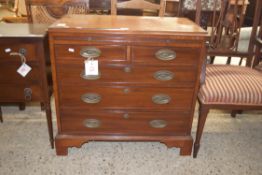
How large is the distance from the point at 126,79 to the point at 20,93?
0.72 m

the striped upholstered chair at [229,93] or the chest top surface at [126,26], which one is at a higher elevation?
the chest top surface at [126,26]

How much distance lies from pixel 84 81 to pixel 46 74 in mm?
257

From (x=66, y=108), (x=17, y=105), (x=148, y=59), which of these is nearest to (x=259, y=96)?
(x=148, y=59)

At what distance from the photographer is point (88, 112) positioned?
5.29ft

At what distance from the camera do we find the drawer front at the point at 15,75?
60.9 inches

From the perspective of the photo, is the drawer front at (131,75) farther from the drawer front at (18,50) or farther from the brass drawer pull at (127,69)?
the drawer front at (18,50)

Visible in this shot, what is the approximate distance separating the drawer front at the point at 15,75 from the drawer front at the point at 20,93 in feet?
0.12

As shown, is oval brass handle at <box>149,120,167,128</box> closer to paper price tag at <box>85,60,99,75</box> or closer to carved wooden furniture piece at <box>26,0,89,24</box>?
paper price tag at <box>85,60,99,75</box>

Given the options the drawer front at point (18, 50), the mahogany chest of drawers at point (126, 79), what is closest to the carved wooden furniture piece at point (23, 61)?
the drawer front at point (18, 50)

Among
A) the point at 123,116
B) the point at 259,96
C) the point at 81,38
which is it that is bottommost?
the point at 123,116

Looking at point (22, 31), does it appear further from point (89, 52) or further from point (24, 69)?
point (89, 52)

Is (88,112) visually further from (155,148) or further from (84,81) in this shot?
(155,148)

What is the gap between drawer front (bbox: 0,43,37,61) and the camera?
4.90 ft

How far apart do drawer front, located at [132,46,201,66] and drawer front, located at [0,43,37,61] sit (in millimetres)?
621
